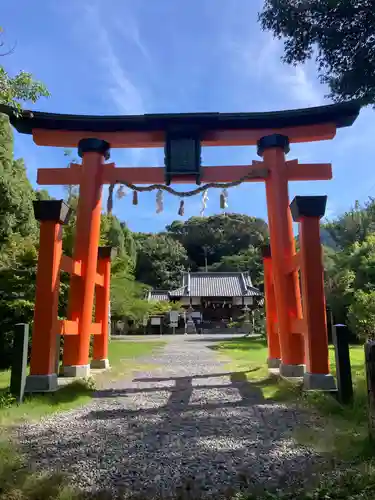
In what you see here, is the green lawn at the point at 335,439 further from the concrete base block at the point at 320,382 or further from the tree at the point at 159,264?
the tree at the point at 159,264

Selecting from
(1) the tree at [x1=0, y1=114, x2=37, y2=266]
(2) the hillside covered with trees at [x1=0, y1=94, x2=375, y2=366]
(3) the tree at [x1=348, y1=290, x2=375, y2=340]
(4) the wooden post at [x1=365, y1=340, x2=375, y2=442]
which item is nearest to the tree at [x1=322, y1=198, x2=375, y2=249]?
(2) the hillside covered with trees at [x1=0, y1=94, x2=375, y2=366]

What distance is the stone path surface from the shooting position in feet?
10.3

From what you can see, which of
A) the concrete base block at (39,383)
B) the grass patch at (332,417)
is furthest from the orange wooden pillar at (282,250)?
the concrete base block at (39,383)

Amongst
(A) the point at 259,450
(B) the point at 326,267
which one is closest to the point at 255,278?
(B) the point at 326,267

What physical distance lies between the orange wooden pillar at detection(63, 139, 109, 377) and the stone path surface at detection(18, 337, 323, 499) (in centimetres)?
130

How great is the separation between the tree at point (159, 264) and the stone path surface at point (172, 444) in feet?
132

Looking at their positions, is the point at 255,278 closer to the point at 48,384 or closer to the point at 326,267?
the point at 326,267

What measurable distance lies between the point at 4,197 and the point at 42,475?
1050 cm

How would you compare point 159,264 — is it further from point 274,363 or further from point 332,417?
point 332,417

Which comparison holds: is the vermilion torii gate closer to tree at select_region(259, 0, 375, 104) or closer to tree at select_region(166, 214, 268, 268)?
tree at select_region(259, 0, 375, 104)

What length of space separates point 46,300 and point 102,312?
308 cm

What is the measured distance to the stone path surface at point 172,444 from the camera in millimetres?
3131

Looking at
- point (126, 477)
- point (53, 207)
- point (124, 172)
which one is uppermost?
point (124, 172)

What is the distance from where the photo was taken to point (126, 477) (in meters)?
3.21
